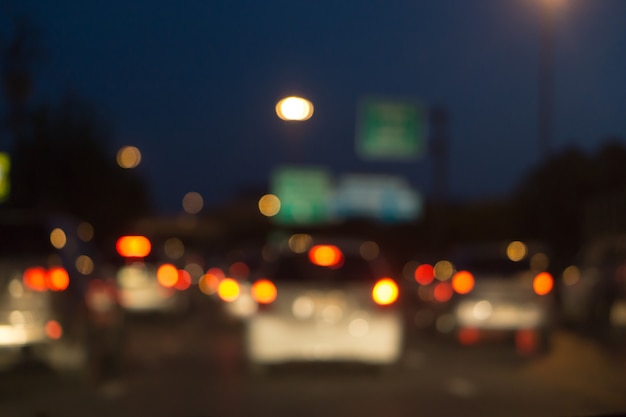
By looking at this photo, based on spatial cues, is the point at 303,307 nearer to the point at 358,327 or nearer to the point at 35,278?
the point at 358,327

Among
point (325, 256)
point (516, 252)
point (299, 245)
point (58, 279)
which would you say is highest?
point (299, 245)

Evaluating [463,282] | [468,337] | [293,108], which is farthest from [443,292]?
[293,108]

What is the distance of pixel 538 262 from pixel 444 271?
9.81ft

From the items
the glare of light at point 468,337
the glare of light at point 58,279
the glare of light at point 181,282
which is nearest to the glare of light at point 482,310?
the glare of light at point 468,337

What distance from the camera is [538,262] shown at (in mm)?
20156

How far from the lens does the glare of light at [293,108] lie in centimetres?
3884

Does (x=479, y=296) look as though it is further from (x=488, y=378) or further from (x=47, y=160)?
(x=47, y=160)

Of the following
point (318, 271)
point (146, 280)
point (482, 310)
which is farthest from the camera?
point (146, 280)

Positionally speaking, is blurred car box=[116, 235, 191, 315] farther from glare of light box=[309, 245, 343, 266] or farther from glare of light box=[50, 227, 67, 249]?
glare of light box=[50, 227, 67, 249]

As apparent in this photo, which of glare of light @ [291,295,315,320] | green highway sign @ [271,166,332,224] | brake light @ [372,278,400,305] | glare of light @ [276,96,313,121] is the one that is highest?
glare of light @ [276,96,313,121]

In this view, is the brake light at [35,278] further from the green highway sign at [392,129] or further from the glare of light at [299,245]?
the green highway sign at [392,129]

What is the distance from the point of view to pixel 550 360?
57.3 feet

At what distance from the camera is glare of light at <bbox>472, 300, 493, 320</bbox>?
19.2 m

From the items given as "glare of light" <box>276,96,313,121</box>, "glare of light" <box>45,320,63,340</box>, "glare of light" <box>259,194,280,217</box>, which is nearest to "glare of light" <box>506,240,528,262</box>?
"glare of light" <box>45,320,63,340</box>
